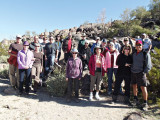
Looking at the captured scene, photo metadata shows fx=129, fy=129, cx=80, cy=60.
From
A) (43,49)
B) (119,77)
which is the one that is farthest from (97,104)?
(43,49)

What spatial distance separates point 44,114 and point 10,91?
256cm

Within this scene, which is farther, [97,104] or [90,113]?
[97,104]

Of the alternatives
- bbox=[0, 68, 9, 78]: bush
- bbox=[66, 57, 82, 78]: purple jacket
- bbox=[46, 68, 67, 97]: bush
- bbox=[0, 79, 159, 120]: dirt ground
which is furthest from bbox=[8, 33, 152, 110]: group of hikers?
bbox=[0, 68, 9, 78]: bush

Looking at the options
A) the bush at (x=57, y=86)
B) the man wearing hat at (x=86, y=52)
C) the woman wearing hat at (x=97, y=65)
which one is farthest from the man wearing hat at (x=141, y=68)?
the bush at (x=57, y=86)

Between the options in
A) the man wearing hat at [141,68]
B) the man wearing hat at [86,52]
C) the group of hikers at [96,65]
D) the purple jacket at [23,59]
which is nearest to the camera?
the man wearing hat at [141,68]

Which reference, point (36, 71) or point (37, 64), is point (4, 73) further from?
point (37, 64)

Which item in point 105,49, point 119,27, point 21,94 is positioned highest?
point 119,27

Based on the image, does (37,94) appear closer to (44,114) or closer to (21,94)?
(21,94)

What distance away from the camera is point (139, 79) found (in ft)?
15.2

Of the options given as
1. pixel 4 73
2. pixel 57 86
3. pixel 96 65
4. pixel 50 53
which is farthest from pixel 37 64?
pixel 4 73

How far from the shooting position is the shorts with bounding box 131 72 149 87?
14.9 ft

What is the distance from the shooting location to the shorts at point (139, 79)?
14.9 ft

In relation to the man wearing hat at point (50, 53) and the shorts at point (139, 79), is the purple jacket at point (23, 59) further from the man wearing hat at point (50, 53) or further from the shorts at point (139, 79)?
the shorts at point (139, 79)

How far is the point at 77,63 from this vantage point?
5.41 metres
